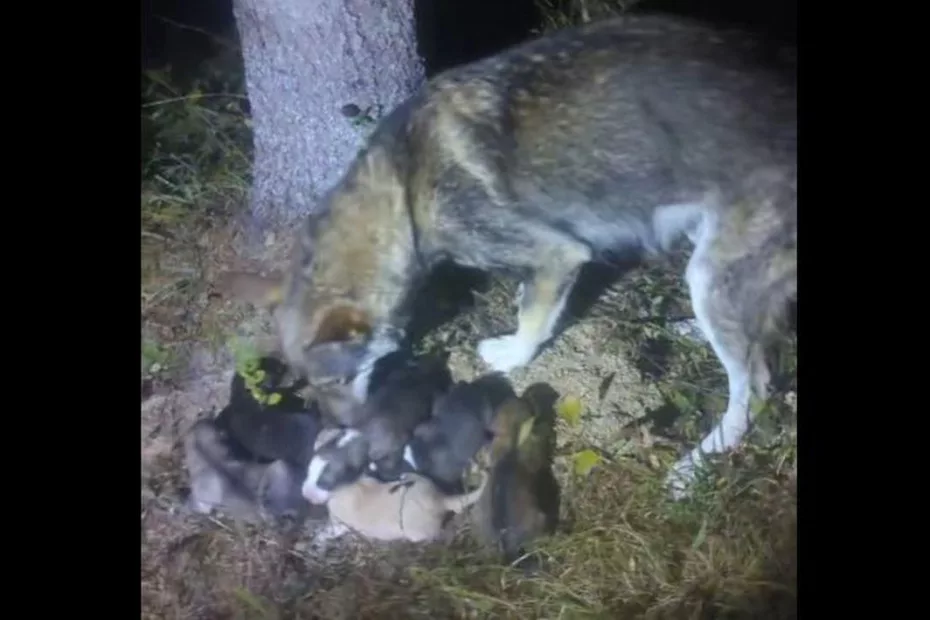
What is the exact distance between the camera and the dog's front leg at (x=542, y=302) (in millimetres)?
1729

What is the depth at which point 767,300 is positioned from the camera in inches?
68.2

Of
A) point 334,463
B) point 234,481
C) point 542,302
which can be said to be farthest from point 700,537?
point 234,481

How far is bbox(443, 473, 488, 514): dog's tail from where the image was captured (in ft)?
5.50

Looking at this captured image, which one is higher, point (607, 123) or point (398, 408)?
point (607, 123)

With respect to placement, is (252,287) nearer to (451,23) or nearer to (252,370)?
(252,370)

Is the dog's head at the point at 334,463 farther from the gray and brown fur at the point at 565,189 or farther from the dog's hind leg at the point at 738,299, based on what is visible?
the dog's hind leg at the point at 738,299

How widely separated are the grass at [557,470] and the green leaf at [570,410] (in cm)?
1

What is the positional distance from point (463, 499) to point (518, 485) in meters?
0.07

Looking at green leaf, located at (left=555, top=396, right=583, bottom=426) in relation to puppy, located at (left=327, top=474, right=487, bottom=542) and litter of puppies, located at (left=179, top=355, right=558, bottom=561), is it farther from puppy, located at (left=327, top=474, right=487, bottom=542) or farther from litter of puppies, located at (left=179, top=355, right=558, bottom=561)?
puppy, located at (left=327, top=474, right=487, bottom=542)

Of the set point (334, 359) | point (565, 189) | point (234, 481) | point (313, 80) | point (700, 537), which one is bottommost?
point (700, 537)

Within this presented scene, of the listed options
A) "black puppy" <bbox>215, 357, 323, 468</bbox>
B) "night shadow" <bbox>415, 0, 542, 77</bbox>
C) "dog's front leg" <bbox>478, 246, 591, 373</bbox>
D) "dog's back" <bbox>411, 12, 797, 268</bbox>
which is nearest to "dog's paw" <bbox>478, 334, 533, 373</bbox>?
"dog's front leg" <bbox>478, 246, 591, 373</bbox>

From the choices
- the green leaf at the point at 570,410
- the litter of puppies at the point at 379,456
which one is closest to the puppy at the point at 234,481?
the litter of puppies at the point at 379,456

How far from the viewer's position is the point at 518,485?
66.4 inches
